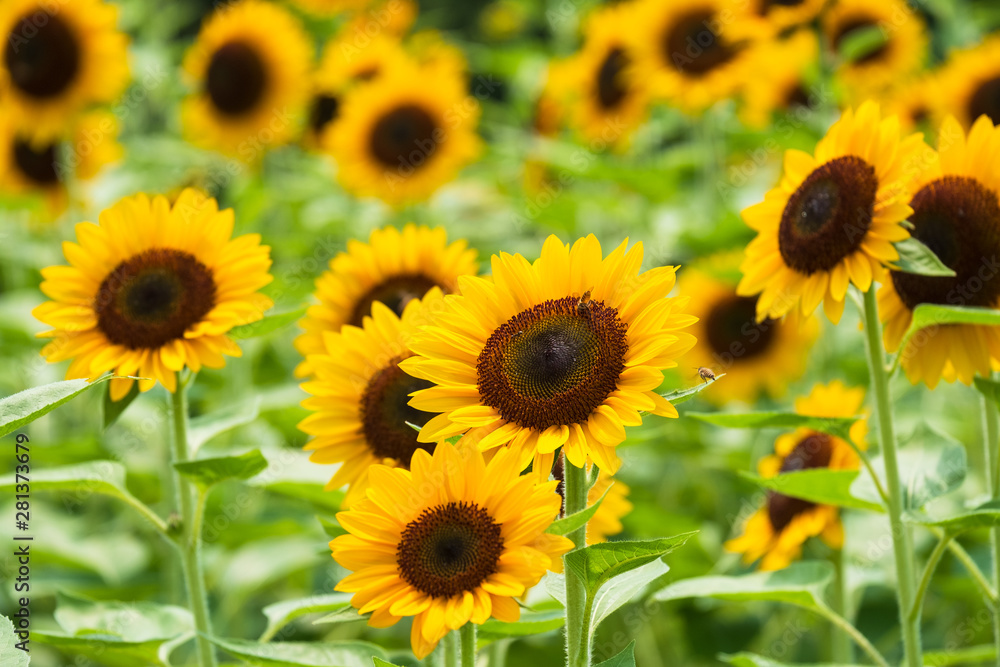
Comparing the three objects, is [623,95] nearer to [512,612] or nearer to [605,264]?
[605,264]

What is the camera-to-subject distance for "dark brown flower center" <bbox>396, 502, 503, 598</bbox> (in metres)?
1.27

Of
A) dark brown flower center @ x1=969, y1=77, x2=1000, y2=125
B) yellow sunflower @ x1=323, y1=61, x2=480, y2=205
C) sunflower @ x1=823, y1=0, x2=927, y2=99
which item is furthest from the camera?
sunflower @ x1=823, y1=0, x2=927, y2=99

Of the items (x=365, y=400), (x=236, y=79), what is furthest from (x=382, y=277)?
(x=236, y=79)

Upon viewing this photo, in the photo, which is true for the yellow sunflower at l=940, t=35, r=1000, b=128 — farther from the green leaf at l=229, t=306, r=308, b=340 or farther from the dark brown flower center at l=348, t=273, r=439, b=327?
the green leaf at l=229, t=306, r=308, b=340

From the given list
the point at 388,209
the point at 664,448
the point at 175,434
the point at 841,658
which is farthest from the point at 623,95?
the point at 175,434

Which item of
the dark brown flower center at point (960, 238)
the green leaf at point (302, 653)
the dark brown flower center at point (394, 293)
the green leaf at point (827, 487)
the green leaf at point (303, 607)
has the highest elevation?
the dark brown flower center at point (394, 293)

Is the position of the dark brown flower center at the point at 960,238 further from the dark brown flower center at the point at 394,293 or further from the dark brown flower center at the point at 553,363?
the dark brown flower center at the point at 394,293

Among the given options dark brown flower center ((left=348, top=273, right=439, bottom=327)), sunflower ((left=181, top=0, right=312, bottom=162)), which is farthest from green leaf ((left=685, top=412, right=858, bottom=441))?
sunflower ((left=181, top=0, right=312, bottom=162))

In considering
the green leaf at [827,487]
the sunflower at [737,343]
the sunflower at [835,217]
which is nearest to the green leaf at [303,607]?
the green leaf at [827,487]

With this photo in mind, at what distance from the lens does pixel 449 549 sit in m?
1.28

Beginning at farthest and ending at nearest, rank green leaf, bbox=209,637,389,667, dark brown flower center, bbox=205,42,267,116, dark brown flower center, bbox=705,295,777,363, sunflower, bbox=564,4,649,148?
dark brown flower center, bbox=205,42,267,116, sunflower, bbox=564,4,649,148, dark brown flower center, bbox=705,295,777,363, green leaf, bbox=209,637,389,667

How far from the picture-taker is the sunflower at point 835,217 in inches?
64.4

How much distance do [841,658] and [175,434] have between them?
1587mm

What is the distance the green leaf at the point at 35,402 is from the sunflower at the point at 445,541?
365mm
